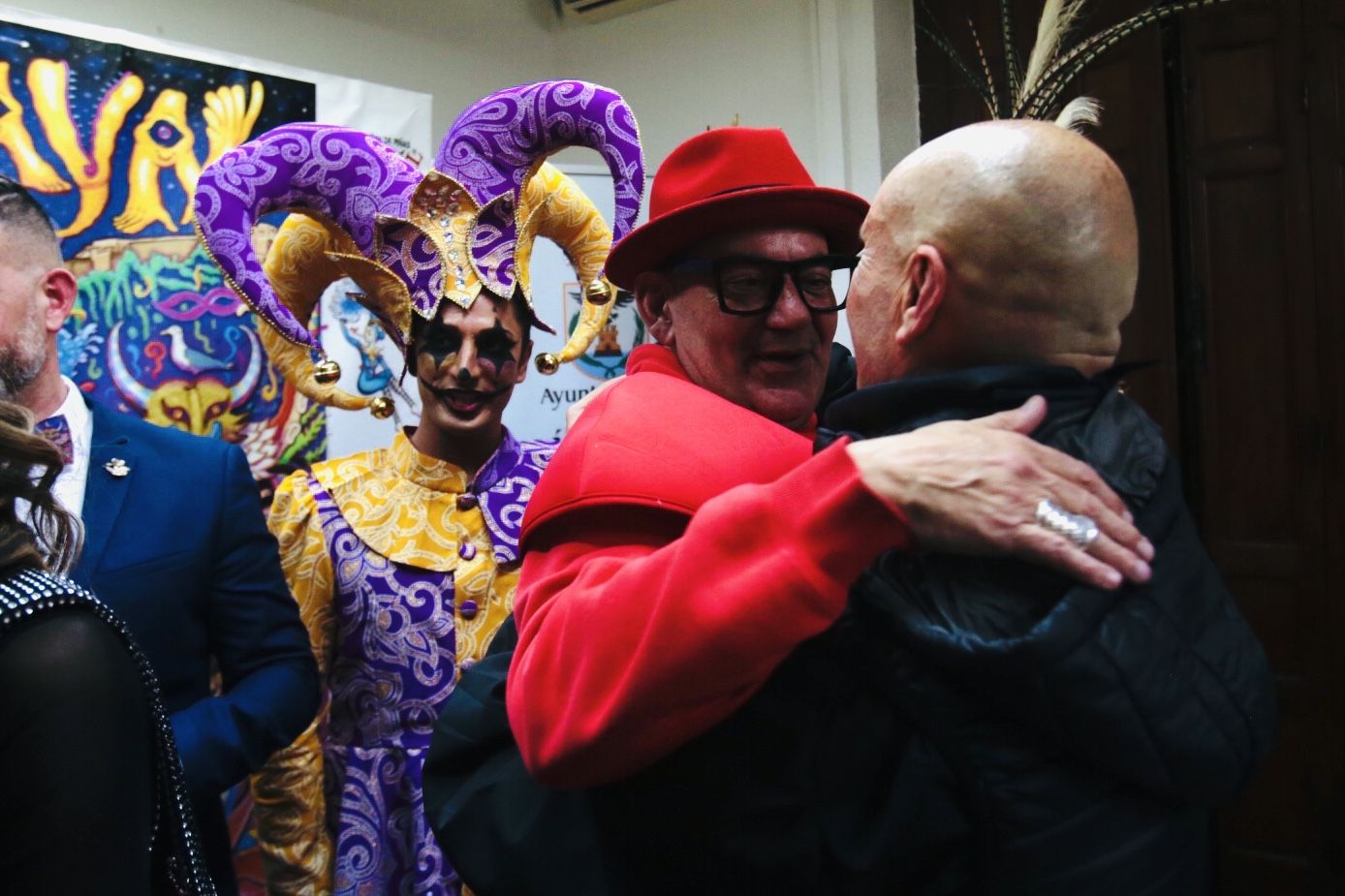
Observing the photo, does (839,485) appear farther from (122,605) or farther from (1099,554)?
(122,605)

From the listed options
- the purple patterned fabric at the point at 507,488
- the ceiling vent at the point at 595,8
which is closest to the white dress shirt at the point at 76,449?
the purple patterned fabric at the point at 507,488

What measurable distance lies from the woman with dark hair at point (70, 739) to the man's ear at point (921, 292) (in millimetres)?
722

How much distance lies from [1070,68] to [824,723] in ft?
3.36

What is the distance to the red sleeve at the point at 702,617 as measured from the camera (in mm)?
781

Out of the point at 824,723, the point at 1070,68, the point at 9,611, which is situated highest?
the point at 1070,68

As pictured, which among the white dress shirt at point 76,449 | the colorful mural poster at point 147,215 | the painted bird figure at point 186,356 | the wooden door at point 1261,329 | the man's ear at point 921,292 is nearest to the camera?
the man's ear at point 921,292

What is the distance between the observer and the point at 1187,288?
9.73 ft

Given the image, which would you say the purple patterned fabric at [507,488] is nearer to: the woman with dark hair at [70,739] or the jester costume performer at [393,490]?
the jester costume performer at [393,490]

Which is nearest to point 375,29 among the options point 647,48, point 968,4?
point 647,48

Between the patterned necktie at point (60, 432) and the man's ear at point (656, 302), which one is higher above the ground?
the man's ear at point (656, 302)

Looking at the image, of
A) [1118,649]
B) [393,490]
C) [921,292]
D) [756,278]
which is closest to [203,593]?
[393,490]

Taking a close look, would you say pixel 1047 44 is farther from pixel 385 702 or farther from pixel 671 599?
pixel 385 702

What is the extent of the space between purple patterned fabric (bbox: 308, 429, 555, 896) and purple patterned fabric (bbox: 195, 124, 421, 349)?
1.32 feet

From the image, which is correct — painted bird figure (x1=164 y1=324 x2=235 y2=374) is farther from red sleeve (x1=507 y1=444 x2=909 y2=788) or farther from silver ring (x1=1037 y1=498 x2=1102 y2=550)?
silver ring (x1=1037 y1=498 x2=1102 y2=550)
